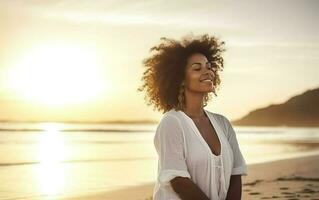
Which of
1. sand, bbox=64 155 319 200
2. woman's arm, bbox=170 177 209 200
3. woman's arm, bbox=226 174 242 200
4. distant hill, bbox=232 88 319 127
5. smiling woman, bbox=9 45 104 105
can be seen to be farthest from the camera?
distant hill, bbox=232 88 319 127

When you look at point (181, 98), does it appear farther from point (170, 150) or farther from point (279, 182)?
point (279, 182)

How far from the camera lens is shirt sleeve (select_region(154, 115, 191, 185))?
68.5 inches

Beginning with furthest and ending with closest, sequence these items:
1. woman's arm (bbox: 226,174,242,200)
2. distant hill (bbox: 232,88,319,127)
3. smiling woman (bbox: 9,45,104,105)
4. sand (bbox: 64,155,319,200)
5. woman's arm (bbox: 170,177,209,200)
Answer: distant hill (bbox: 232,88,319,127) < sand (bbox: 64,155,319,200) < smiling woman (bbox: 9,45,104,105) < woman's arm (bbox: 226,174,242,200) < woman's arm (bbox: 170,177,209,200)

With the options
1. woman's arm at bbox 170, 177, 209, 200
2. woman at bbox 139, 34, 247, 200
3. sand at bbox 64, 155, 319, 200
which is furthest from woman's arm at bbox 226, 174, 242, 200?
sand at bbox 64, 155, 319, 200

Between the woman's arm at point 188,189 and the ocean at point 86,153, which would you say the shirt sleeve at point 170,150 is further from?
the ocean at point 86,153

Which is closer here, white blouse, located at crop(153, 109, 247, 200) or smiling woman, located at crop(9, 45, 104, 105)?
white blouse, located at crop(153, 109, 247, 200)

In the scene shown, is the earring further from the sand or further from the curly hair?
the sand

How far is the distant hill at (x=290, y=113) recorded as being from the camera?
3.44m

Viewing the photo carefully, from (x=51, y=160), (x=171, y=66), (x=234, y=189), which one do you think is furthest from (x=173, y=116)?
(x=51, y=160)

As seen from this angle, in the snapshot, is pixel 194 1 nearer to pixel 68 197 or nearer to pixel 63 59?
pixel 63 59

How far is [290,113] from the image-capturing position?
3496mm

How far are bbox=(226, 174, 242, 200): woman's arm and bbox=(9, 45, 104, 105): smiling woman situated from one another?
4.44 ft

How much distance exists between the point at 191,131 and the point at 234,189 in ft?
0.78

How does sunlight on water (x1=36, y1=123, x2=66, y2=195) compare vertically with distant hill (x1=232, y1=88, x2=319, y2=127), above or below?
below
